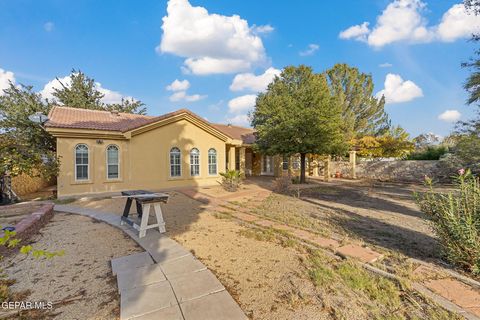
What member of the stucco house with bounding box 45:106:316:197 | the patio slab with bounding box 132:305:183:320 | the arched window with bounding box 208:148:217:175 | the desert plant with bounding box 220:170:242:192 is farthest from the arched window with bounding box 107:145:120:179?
the patio slab with bounding box 132:305:183:320

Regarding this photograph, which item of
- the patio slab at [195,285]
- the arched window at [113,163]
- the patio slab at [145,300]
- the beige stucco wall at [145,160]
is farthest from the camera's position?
the arched window at [113,163]

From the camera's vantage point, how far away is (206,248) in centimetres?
454

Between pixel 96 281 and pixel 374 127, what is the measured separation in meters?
32.7

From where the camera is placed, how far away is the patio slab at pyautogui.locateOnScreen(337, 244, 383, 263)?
12.9 ft

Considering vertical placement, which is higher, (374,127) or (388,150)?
(374,127)

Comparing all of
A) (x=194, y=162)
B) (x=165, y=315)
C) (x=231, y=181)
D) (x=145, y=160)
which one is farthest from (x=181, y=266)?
(x=194, y=162)

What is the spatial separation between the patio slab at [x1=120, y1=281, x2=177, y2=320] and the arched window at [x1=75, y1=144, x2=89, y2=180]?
1038 centimetres

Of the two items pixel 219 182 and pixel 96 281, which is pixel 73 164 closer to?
pixel 219 182

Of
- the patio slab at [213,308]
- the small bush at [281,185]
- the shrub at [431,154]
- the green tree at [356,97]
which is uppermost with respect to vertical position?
the green tree at [356,97]

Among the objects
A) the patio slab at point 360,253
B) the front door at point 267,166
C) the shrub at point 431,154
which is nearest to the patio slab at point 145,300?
the patio slab at point 360,253

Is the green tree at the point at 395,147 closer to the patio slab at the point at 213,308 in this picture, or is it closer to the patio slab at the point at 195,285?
the patio slab at the point at 195,285

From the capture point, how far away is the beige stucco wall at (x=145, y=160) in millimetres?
10570

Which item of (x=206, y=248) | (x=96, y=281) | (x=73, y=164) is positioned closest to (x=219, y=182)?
(x=73, y=164)

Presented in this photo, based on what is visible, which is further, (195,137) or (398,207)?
(195,137)
